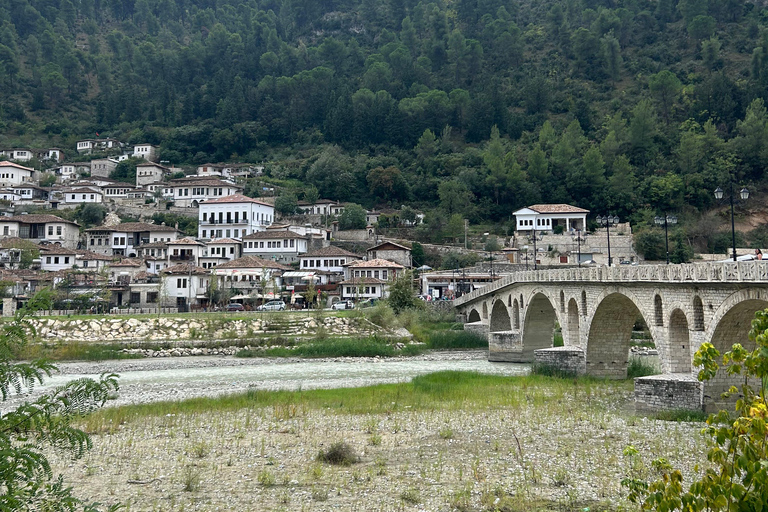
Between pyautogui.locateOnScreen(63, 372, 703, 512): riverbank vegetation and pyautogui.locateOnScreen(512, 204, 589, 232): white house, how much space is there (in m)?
53.7

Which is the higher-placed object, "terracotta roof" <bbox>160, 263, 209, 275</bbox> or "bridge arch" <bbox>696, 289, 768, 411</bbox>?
"terracotta roof" <bbox>160, 263, 209, 275</bbox>

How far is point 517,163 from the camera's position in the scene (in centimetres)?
8850

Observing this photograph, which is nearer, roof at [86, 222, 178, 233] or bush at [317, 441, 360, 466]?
bush at [317, 441, 360, 466]

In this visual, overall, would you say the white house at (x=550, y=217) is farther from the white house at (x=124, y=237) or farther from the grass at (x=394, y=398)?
the grass at (x=394, y=398)

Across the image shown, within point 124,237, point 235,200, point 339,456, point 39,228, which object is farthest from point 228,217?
point 339,456

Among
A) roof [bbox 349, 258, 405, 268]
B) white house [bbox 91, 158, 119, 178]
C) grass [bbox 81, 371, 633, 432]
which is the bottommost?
grass [bbox 81, 371, 633, 432]

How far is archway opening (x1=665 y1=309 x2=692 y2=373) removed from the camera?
2183 centimetres

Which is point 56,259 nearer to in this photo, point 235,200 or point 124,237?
point 124,237

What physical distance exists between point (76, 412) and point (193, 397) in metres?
19.1

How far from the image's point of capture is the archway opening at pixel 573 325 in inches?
1271

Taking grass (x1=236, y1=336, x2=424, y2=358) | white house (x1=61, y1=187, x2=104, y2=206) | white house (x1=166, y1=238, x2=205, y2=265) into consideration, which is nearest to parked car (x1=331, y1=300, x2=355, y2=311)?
grass (x1=236, y1=336, x2=424, y2=358)

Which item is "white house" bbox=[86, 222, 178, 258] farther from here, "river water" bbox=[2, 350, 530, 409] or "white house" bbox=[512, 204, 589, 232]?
"white house" bbox=[512, 204, 589, 232]

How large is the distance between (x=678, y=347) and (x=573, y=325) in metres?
10.5

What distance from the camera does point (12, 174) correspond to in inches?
3642
